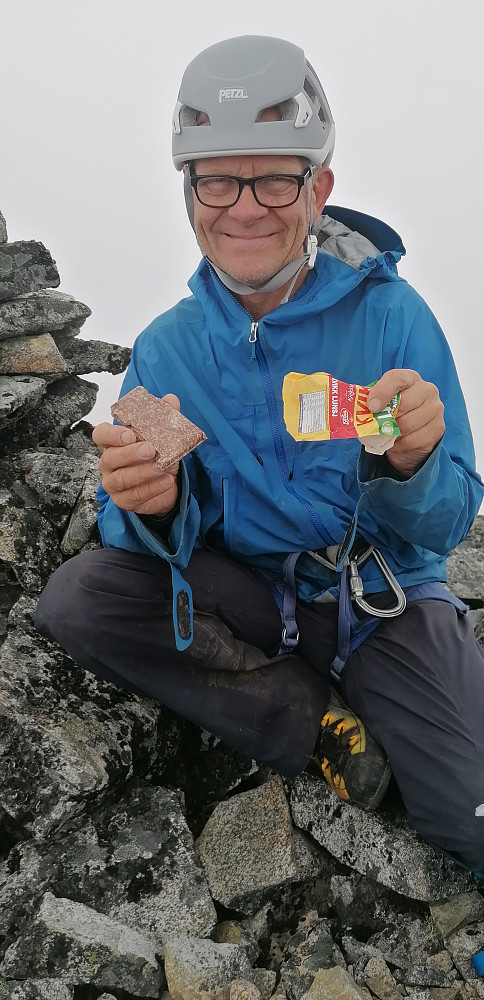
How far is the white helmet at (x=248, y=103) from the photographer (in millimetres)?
2863

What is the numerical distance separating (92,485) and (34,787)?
1773mm

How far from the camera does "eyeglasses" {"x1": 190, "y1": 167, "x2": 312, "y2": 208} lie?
9.70ft

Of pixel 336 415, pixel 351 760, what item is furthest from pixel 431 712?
pixel 336 415

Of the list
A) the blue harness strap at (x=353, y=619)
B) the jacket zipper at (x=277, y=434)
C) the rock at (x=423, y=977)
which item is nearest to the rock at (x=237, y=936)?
the rock at (x=423, y=977)

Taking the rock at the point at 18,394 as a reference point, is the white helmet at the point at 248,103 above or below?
above

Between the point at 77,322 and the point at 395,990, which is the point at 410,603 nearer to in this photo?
the point at 395,990

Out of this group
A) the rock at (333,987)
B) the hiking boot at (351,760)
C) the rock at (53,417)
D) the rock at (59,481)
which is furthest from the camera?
the rock at (53,417)

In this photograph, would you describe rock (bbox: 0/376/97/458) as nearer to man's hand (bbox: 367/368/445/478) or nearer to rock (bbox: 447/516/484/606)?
rock (bbox: 447/516/484/606)

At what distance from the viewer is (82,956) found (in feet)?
8.34

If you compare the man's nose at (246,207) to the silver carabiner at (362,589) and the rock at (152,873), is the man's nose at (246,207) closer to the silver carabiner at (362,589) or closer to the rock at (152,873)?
the silver carabiner at (362,589)

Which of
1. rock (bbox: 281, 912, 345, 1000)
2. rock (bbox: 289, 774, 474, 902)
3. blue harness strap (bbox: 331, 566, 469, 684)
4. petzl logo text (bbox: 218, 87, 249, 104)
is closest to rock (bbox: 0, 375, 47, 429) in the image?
petzl logo text (bbox: 218, 87, 249, 104)

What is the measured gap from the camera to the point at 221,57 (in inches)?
117

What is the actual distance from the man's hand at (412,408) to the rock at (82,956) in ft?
6.13

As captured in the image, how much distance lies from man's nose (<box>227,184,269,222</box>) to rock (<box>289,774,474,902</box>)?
7.51 feet
